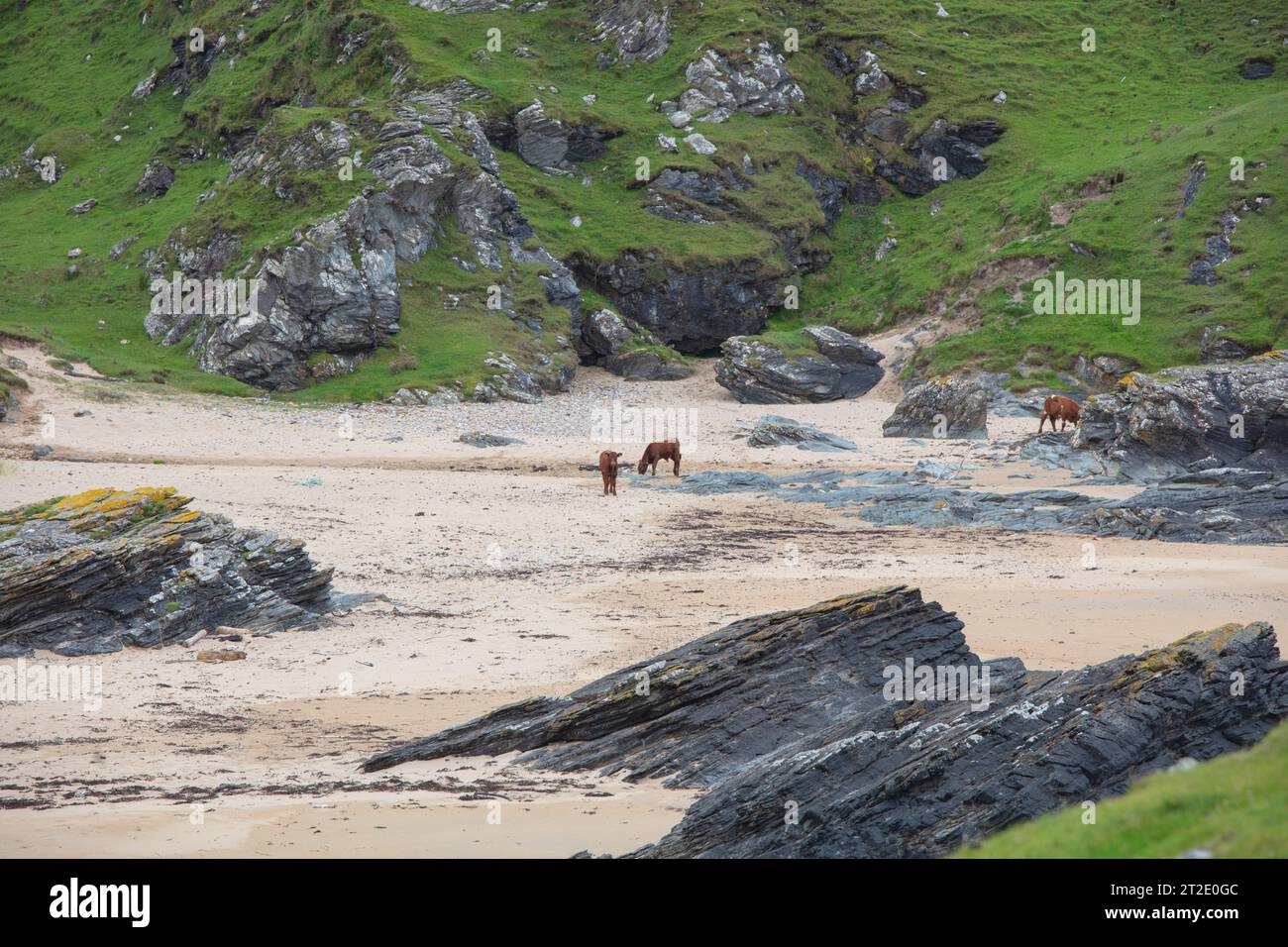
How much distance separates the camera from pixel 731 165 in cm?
6588

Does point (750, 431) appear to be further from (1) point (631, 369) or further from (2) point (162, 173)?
(2) point (162, 173)

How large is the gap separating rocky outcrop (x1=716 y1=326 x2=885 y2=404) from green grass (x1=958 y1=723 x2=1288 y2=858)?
42646mm

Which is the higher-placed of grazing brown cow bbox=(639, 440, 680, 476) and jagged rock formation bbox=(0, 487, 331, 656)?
grazing brown cow bbox=(639, 440, 680, 476)

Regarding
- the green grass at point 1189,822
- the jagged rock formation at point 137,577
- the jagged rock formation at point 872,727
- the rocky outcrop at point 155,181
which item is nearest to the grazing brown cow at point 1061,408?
the jagged rock formation at point 872,727

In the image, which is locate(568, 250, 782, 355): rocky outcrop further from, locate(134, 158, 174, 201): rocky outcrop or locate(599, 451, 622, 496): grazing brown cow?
locate(599, 451, 622, 496): grazing brown cow

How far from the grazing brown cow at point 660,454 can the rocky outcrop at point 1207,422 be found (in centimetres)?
1210

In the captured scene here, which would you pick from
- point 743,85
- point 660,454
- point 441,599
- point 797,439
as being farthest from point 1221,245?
point 441,599

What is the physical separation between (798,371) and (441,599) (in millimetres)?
32969

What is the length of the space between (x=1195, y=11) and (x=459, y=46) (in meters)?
56.1

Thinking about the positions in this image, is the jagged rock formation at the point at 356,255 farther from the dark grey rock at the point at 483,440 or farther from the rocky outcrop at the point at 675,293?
the dark grey rock at the point at 483,440

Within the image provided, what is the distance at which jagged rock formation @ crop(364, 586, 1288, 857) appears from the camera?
8.72 meters

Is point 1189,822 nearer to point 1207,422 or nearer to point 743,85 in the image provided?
point 1207,422

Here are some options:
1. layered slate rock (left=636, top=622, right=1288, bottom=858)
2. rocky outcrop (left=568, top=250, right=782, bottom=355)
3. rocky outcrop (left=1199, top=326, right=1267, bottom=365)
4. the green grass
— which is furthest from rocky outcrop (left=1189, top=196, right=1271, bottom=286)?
the green grass

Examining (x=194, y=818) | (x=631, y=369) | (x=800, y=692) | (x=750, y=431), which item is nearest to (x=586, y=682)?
(x=800, y=692)
